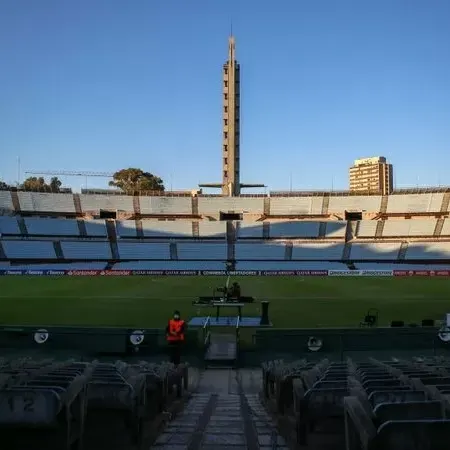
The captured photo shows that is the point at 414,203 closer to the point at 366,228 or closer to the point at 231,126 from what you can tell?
the point at 366,228

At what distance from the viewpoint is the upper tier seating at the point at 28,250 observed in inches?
2579

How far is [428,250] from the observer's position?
67438mm

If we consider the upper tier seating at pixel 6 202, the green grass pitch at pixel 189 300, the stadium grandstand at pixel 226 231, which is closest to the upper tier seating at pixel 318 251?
the stadium grandstand at pixel 226 231

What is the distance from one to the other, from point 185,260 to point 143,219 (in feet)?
46.8

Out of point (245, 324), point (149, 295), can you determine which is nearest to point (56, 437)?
point (245, 324)

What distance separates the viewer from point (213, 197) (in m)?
81.0

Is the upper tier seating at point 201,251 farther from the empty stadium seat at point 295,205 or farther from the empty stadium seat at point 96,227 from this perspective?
the empty stadium seat at point 295,205

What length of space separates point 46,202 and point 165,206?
16.8m

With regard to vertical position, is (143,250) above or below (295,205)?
below

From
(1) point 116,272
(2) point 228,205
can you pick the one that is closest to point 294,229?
(2) point 228,205

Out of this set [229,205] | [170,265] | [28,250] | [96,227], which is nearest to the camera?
[170,265]

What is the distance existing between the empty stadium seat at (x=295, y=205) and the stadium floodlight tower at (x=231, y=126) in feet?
22.2

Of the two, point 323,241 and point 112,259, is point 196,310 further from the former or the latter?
point 323,241

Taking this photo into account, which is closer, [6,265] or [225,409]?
[225,409]
